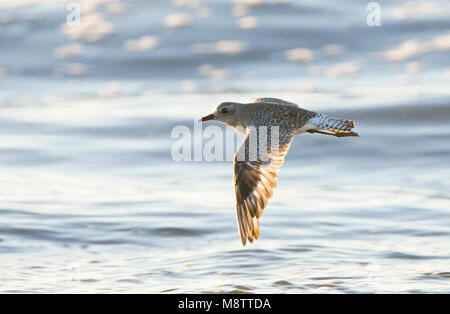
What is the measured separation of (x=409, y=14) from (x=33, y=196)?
10545 millimetres

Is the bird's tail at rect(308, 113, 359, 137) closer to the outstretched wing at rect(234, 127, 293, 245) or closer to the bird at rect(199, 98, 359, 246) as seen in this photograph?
the bird at rect(199, 98, 359, 246)

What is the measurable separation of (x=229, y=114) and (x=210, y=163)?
4.80 meters

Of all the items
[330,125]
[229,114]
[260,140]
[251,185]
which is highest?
[229,114]

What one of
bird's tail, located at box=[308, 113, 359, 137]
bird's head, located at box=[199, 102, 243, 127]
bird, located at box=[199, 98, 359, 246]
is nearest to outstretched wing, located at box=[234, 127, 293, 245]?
bird, located at box=[199, 98, 359, 246]

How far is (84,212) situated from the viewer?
354 inches

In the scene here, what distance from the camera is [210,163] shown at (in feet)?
37.9

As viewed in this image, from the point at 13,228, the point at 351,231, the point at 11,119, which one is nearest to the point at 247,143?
the point at 351,231

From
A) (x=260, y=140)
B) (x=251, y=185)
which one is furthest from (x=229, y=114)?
(x=251, y=185)

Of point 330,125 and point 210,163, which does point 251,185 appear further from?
point 210,163

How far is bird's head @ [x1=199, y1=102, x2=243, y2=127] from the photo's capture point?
670cm

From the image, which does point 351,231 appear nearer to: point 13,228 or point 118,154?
point 13,228

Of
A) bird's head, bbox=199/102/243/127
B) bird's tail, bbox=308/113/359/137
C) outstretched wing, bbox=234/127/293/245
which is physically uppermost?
bird's head, bbox=199/102/243/127

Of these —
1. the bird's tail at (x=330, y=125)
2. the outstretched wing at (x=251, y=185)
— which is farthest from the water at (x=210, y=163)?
the bird's tail at (x=330, y=125)

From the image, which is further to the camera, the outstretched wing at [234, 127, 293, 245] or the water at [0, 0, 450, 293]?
the water at [0, 0, 450, 293]
